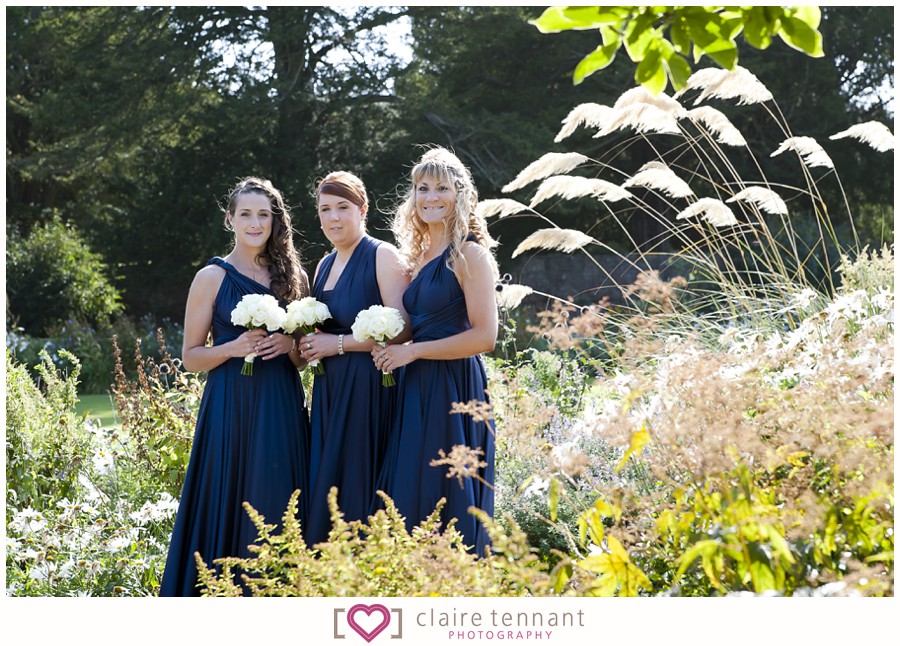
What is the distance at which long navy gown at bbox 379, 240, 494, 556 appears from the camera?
3352 mm

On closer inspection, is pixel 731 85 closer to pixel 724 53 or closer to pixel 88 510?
pixel 724 53

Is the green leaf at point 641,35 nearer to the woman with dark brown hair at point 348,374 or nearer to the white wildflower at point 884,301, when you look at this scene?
the woman with dark brown hair at point 348,374

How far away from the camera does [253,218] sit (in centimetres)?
375

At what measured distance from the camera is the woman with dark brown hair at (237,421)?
3561 mm

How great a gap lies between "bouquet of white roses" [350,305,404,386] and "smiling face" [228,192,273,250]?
0.68 meters

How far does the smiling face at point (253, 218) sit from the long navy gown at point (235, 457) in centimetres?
19

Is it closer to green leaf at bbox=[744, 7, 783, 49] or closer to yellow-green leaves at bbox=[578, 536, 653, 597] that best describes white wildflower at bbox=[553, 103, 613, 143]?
green leaf at bbox=[744, 7, 783, 49]

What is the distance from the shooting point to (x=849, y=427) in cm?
209

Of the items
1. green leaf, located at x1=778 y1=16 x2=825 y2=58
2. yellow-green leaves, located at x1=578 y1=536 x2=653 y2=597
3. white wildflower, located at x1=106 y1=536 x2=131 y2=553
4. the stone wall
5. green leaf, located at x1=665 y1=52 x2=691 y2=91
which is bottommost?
white wildflower, located at x1=106 y1=536 x2=131 y2=553

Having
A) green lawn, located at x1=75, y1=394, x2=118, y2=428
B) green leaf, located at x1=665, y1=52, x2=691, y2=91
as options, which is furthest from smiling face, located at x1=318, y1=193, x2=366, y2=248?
green lawn, located at x1=75, y1=394, x2=118, y2=428

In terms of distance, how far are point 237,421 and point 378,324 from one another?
2.61 ft
